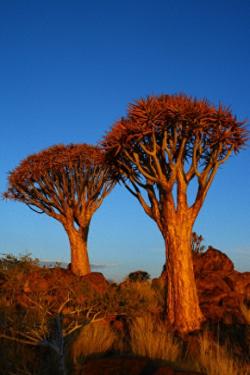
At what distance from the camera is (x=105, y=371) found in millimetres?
4793

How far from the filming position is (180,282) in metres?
9.63

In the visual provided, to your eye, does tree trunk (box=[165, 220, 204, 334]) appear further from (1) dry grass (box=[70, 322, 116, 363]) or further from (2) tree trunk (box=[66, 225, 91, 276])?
(2) tree trunk (box=[66, 225, 91, 276])

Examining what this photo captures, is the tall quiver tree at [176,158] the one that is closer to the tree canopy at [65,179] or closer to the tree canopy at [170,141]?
the tree canopy at [170,141]

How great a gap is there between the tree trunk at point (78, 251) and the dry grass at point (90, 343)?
1059cm

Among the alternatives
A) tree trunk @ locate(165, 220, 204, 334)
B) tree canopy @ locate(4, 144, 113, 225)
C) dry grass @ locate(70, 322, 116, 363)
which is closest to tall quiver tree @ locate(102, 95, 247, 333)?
tree trunk @ locate(165, 220, 204, 334)

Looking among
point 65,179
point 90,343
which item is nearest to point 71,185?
point 65,179

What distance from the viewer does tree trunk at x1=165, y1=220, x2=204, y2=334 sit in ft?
31.4

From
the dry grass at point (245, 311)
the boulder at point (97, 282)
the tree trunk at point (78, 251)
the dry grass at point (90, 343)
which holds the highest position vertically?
the tree trunk at point (78, 251)

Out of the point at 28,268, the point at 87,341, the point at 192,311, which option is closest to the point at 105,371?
the point at 87,341

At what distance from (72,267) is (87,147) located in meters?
5.09

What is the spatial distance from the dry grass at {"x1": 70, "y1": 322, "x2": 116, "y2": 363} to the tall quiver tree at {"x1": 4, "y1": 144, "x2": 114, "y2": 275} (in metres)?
10.5

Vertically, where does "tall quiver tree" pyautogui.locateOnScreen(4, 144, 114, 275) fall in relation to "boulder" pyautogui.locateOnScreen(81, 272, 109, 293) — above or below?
above

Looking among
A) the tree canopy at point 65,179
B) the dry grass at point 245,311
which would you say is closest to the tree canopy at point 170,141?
the dry grass at point 245,311

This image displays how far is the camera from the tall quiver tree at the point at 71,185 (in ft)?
59.9
